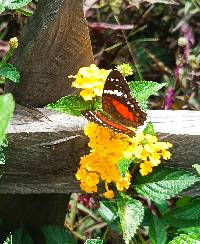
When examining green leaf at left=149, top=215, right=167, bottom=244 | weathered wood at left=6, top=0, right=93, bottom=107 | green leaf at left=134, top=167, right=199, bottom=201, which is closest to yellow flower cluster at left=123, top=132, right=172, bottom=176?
green leaf at left=134, top=167, right=199, bottom=201

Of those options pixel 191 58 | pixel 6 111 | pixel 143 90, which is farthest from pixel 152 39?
pixel 6 111

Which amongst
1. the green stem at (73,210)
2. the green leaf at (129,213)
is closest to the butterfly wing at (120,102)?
the green leaf at (129,213)

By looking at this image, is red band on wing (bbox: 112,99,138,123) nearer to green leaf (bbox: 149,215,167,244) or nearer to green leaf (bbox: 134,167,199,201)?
green leaf (bbox: 134,167,199,201)

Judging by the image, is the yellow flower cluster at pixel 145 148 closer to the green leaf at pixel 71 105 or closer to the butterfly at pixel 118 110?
the butterfly at pixel 118 110

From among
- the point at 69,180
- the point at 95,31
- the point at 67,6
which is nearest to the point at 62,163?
the point at 69,180

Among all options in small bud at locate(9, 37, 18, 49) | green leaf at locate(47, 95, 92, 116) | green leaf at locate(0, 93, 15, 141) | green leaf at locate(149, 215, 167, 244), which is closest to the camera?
green leaf at locate(0, 93, 15, 141)

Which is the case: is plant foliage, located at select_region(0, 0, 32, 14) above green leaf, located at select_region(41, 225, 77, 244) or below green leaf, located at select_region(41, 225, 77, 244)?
above

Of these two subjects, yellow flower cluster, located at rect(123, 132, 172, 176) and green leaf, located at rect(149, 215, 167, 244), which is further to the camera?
green leaf, located at rect(149, 215, 167, 244)

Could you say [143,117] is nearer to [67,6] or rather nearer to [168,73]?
[67,6]
